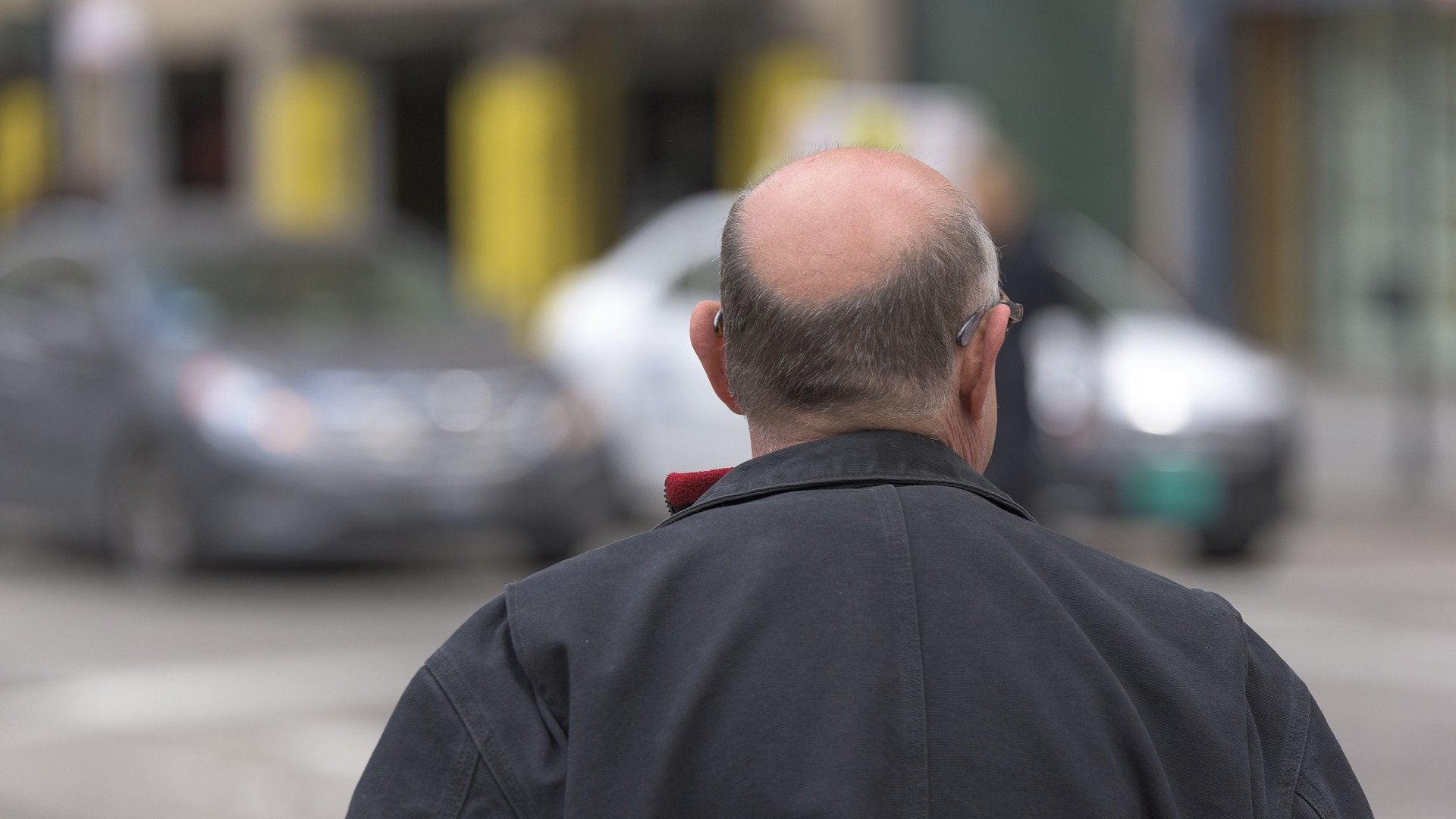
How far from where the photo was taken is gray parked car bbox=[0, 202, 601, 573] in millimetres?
9438

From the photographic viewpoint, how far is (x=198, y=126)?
28625mm

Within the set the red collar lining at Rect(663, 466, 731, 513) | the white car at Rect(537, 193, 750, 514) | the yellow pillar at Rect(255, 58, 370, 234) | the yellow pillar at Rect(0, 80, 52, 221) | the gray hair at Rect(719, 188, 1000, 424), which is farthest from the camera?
the yellow pillar at Rect(0, 80, 52, 221)

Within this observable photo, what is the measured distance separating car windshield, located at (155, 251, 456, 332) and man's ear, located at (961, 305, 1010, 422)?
28.2ft

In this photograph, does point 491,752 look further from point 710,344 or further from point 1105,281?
point 1105,281

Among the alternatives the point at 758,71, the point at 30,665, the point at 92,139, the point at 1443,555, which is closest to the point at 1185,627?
the point at 30,665

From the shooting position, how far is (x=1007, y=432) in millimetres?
7121

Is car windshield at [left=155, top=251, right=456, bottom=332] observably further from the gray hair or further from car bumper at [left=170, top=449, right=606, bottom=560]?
the gray hair

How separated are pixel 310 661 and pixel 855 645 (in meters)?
6.59

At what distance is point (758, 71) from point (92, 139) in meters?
11.1

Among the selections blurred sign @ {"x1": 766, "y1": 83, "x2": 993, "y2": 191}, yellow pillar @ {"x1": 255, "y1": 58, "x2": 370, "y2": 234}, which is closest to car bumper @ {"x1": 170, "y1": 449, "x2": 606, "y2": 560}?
blurred sign @ {"x1": 766, "y1": 83, "x2": 993, "y2": 191}

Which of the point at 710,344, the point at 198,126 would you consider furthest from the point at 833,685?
the point at 198,126

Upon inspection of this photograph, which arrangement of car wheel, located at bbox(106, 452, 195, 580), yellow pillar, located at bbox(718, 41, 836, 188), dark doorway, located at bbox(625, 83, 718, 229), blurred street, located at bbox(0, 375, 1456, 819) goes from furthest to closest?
dark doorway, located at bbox(625, 83, 718, 229), yellow pillar, located at bbox(718, 41, 836, 188), car wheel, located at bbox(106, 452, 195, 580), blurred street, located at bbox(0, 375, 1456, 819)

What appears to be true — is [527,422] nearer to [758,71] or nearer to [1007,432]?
[1007,432]

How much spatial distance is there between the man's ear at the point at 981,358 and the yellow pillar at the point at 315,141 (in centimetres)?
2359
